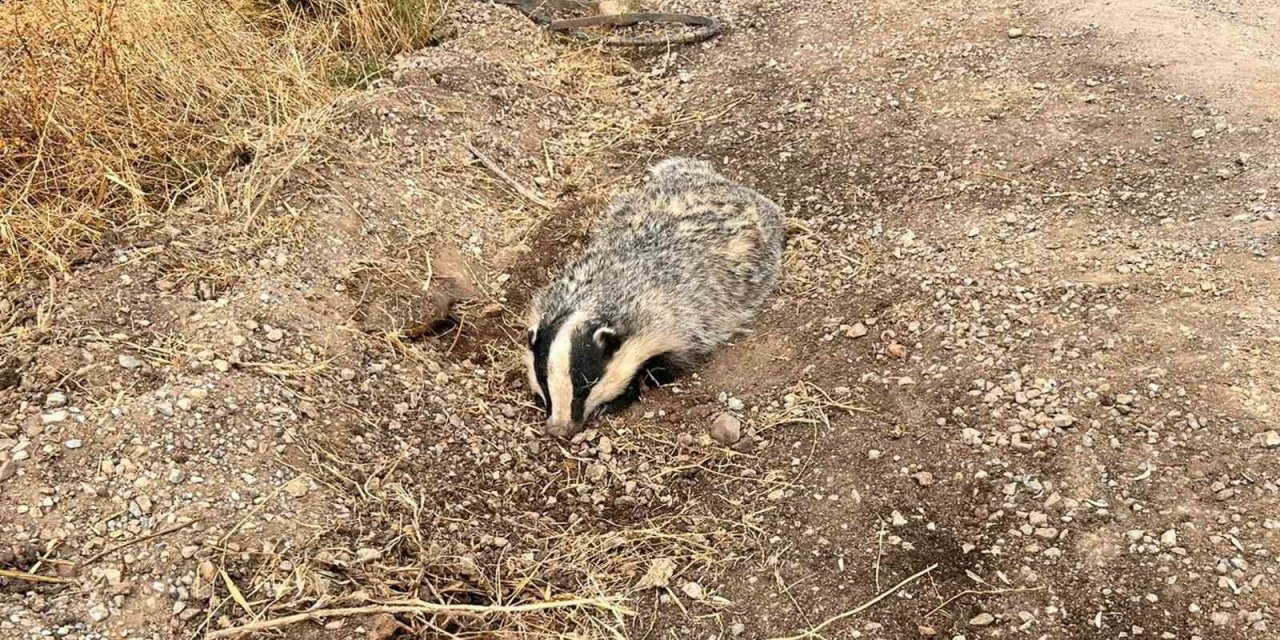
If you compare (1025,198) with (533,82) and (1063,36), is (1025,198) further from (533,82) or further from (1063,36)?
(533,82)

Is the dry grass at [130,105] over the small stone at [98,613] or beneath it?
over

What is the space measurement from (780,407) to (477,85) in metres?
3.76

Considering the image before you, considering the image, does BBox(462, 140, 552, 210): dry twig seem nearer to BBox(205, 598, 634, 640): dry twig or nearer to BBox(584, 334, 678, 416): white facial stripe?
BBox(584, 334, 678, 416): white facial stripe

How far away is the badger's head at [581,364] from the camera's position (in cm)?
417

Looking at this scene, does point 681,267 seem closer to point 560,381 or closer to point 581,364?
point 581,364

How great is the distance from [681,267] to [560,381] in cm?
116

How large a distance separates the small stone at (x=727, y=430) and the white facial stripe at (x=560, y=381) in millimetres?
733

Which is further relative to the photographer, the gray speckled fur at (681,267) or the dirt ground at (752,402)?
the gray speckled fur at (681,267)

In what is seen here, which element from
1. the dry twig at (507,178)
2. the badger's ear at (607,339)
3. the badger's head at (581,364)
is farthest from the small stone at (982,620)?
the dry twig at (507,178)

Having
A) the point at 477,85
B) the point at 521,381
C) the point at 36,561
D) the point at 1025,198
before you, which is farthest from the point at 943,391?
the point at 477,85

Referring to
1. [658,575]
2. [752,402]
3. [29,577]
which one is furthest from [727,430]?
[29,577]

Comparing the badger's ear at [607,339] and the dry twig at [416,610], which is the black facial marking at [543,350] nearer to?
the badger's ear at [607,339]

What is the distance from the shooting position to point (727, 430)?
4098 millimetres

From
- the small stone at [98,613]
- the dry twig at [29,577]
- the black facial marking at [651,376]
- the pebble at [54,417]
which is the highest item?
the pebble at [54,417]
